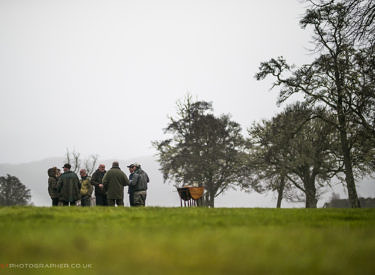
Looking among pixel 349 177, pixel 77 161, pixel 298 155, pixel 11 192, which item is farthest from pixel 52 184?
pixel 11 192

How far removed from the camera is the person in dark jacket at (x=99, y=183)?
1425 centimetres

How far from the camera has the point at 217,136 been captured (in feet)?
102

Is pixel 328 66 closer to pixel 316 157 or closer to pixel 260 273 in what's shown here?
pixel 316 157

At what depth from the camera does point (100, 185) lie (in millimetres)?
14016

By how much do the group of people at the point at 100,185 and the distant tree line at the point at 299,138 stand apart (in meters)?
10.4

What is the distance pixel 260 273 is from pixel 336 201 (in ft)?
149

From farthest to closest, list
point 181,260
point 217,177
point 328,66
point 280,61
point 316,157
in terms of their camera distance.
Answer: point 217,177 < point 316,157 < point 280,61 < point 328,66 < point 181,260

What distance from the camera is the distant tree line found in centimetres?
1808

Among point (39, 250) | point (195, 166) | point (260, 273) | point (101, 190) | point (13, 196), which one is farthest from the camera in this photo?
point (13, 196)

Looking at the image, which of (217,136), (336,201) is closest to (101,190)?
(217,136)

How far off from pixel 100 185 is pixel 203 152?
17.7 m

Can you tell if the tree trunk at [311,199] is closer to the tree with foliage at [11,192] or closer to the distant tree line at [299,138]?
the distant tree line at [299,138]

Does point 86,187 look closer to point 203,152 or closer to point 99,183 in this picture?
point 99,183

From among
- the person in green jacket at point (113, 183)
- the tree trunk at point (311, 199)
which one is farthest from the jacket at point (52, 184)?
the tree trunk at point (311, 199)
